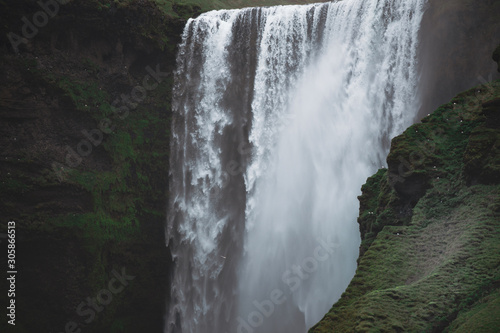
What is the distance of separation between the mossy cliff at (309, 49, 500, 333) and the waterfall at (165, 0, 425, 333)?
5.66 metres

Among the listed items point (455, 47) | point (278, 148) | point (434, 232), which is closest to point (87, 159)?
point (278, 148)

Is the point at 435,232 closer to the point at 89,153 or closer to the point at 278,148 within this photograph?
the point at 278,148

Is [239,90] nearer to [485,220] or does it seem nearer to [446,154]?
[446,154]

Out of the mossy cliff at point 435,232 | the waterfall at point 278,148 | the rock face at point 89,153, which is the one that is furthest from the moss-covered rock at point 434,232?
the waterfall at point 278,148

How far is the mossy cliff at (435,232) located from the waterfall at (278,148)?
5664 millimetres

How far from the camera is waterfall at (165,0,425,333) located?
16.7m

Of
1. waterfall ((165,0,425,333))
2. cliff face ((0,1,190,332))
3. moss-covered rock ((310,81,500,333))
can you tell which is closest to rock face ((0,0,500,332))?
cliff face ((0,1,190,332))

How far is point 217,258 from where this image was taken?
65.6 feet

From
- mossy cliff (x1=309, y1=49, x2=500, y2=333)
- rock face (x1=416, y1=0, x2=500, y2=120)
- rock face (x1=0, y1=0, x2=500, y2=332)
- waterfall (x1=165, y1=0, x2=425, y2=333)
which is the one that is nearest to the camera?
mossy cliff (x1=309, y1=49, x2=500, y2=333)

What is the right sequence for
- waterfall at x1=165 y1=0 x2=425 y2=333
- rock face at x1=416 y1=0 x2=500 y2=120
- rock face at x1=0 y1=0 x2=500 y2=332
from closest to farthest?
1. rock face at x1=416 y1=0 x2=500 y2=120
2. waterfall at x1=165 y1=0 x2=425 y2=333
3. rock face at x1=0 y1=0 x2=500 y2=332

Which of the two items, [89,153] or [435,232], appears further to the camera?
[89,153]

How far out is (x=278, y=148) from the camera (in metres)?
19.3

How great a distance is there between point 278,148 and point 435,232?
10683 mm

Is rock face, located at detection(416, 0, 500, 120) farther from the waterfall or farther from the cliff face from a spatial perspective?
the cliff face
